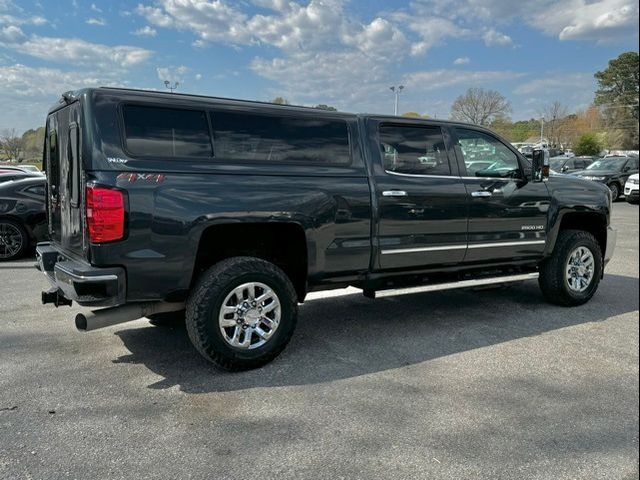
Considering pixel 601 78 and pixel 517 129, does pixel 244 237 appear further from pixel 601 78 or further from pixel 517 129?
pixel 517 129

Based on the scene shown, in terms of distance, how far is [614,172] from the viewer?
68.1 feet

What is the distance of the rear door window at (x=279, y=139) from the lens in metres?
3.95

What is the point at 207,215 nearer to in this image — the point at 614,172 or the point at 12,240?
the point at 12,240

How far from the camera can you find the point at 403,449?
291cm

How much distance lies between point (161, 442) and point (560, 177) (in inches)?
193

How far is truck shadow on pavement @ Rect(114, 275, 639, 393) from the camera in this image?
13.0 ft

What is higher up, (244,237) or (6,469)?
(244,237)

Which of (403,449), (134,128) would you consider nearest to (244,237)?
(134,128)

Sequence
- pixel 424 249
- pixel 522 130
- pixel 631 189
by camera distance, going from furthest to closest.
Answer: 1. pixel 522 130
2. pixel 631 189
3. pixel 424 249

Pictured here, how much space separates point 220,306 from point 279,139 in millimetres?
1399

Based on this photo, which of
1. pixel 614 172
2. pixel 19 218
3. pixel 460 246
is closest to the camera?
pixel 460 246

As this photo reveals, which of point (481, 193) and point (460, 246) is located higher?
point (481, 193)

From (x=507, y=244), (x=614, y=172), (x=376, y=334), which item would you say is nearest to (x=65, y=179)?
(x=376, y=334)

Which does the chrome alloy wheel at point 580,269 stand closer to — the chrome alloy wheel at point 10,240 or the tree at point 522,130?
the chrome alloy wheel at point 10,240
